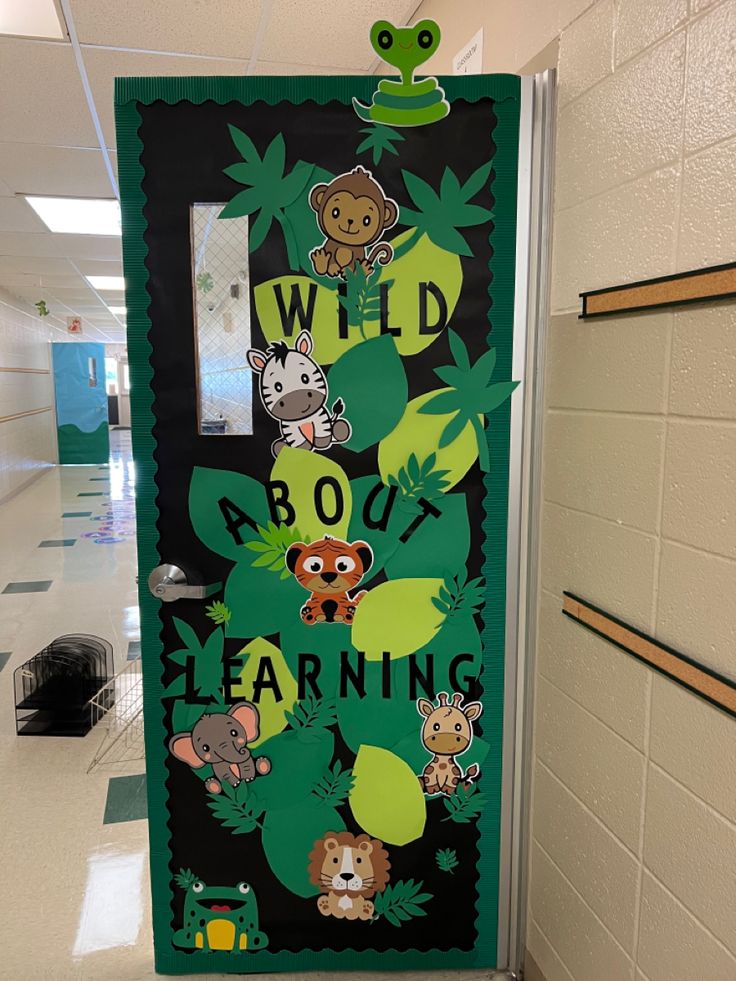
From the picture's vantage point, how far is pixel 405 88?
150 centimetres

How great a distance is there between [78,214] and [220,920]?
196 inches

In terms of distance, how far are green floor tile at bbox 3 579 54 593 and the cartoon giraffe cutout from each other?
3770 mm

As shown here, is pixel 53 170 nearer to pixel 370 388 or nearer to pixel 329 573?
pixel 370 388

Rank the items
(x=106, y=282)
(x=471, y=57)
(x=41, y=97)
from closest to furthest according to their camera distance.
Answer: (x=471, y=57) < (x=41, y=97) < (x=106, y=282)

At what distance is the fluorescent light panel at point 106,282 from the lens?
823cm

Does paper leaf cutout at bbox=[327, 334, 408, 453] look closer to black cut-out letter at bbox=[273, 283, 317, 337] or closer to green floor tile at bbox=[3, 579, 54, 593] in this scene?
black cut-out letter at bbox=[273, 283, 317, 337]

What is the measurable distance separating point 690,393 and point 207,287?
0.98 metres

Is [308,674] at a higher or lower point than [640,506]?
lower

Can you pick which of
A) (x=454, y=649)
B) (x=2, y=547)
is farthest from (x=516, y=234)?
(x=2, y=547)

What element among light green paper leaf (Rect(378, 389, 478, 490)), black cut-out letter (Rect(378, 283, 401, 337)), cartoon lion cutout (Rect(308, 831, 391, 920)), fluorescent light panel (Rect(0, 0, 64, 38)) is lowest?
cartoon lion cutout (Rect(308, 831, 391, 920))

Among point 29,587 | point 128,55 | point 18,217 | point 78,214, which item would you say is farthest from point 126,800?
point 18,217

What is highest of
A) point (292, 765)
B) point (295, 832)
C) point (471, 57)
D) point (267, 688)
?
point (471, 57)

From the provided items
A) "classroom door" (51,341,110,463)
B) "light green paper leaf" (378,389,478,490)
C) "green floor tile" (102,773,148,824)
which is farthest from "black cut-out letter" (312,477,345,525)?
"classroom door" (51,341,110,463)

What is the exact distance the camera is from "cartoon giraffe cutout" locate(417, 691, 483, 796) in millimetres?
1721
